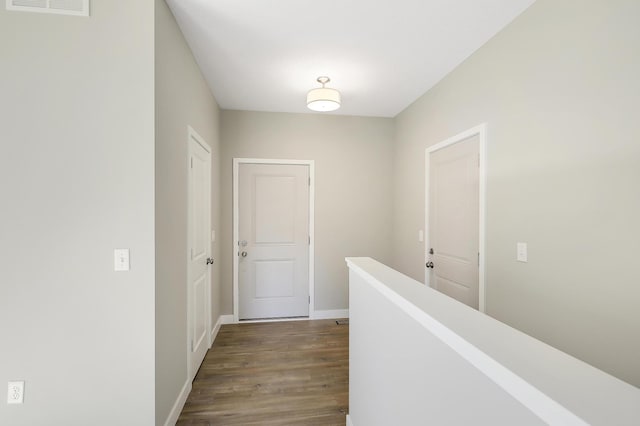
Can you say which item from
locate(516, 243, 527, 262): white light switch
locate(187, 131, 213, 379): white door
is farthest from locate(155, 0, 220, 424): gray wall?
locate(516, 243, 527, 262): white light switch

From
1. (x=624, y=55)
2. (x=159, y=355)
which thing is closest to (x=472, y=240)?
(x=624, y=55)

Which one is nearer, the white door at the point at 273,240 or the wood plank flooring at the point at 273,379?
the wood plank flooring at the point at 273,379

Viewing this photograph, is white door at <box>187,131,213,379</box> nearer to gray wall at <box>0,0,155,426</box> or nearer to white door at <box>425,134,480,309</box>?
gray wall at <box>0,0,155,426</box>

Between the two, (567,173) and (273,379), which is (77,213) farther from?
(567,173)

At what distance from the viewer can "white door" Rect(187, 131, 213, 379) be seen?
226 centimetres

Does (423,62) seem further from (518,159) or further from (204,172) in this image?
(204,172)

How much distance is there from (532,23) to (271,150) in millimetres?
2661

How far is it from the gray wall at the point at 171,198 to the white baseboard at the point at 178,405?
4 cm

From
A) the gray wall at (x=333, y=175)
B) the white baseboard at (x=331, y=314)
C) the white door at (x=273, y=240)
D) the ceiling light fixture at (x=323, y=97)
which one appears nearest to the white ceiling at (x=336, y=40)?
the ceiling light fixture at (x=323, y=97)

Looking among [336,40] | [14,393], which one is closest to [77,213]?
[14,393]

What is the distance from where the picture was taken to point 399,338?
1089mm

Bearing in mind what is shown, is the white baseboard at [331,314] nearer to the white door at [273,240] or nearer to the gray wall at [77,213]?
the white door at [273,240]

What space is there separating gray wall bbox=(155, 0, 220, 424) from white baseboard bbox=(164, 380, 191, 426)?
0.04 meters

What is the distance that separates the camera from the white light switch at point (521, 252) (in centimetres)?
175
